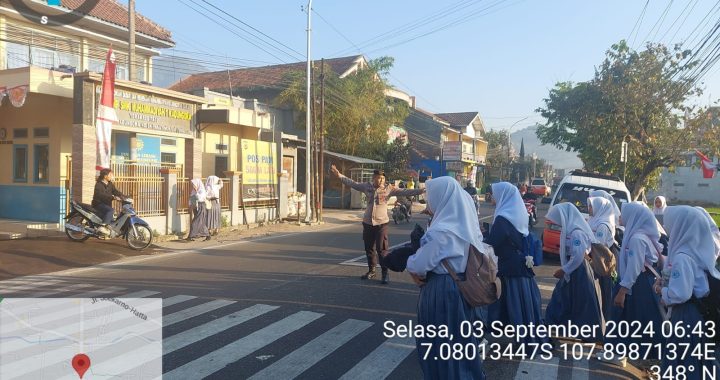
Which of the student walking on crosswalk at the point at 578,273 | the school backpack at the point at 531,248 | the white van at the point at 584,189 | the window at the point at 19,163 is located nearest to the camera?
the school backpack at the point at 531,248

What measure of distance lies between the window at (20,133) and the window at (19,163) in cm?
26

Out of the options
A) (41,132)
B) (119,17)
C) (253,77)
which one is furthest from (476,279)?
(253,77)

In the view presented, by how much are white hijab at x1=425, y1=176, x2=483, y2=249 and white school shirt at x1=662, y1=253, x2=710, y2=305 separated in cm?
157

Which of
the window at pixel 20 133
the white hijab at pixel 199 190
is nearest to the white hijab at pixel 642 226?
the white hijab at pixel 199 190

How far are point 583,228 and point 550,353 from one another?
1280 mm

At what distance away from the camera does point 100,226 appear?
11.8 m

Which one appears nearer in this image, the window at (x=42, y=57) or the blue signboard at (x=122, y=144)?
the blue signboard at (x=122, y=144)

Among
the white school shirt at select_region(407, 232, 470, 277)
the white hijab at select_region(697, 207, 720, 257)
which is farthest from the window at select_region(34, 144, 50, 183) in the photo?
the white hijab at select_region(697, 207, 720, 257)

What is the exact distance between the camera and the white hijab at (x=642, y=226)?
4.86 meters

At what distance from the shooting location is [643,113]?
2548 cm

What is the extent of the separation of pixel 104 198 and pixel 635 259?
1083 cm

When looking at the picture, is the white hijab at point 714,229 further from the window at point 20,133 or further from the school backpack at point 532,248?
the window at point 20,133

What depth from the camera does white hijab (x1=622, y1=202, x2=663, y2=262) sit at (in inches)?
191

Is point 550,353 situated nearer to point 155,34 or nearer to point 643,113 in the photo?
point 155,34
